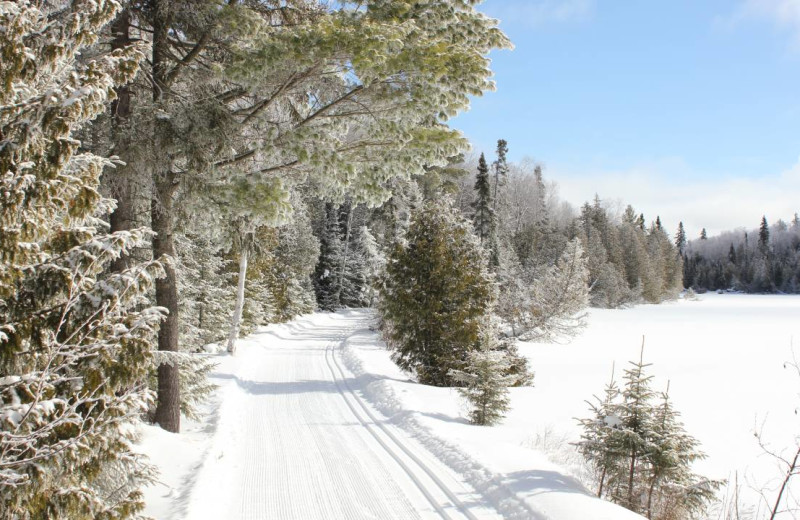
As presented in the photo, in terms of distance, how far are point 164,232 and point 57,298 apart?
4.96 m

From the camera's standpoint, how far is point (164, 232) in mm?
7820

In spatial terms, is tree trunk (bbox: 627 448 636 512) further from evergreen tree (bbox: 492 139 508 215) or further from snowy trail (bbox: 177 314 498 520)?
evergreen tree (bbox: 492 139 508 215)

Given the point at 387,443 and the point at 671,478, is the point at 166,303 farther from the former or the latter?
the point at 671,478

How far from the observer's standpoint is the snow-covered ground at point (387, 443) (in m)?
5.92

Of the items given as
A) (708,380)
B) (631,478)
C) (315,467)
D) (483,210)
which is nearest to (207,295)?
(315,467)

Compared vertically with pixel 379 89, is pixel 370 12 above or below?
above

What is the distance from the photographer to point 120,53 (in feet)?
11.5

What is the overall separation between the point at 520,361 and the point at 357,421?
10297mm

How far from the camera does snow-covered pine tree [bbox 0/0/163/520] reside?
2.78m

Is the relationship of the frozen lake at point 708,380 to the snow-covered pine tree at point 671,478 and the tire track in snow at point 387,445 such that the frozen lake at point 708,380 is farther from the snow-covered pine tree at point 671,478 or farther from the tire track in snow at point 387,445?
the tire track in snow at point 387,445

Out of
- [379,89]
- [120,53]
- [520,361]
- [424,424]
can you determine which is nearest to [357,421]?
[424,424]

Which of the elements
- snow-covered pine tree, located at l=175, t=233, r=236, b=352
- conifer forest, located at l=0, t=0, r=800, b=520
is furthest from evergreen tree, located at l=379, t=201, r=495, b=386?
snow-covered pine tree, located at l=175, t=233, r=236, b=352

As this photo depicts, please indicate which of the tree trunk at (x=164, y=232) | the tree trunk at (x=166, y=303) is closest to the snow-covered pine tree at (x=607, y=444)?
the tree trunk at (x=164, y=232)

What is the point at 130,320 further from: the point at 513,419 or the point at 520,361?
the point at 520,361
